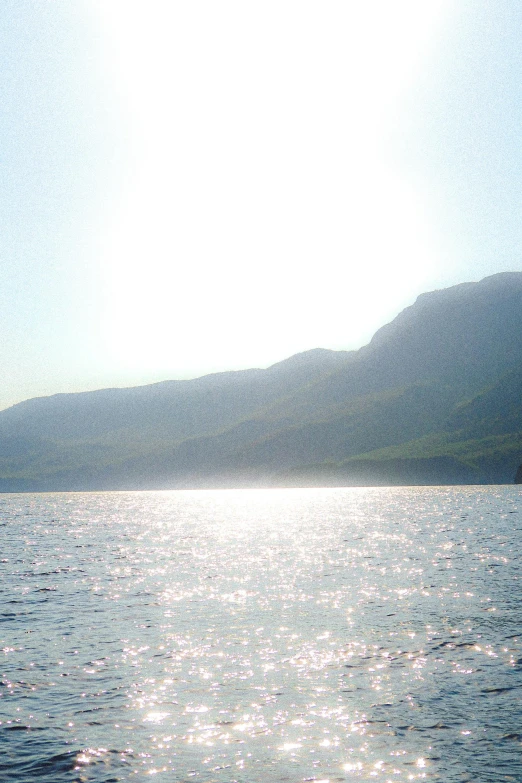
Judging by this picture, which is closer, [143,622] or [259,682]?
[259,682]

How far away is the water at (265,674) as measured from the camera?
2011cm

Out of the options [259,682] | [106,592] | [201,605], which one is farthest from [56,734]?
[106,592]

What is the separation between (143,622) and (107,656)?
25.7ft

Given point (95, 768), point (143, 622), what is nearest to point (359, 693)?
point (95, 768)

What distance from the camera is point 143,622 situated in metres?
40.1

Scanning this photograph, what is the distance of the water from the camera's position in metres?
20.1

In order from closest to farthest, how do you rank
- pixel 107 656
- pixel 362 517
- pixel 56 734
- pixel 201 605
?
pixel 56 734 → pixel 107 656 → pixel 201 605 → pixel 362 517

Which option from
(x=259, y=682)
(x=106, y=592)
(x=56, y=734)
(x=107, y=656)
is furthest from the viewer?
(x=106, y=592)

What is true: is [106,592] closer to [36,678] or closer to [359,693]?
[36,678]

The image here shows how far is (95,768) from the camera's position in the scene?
19625mm

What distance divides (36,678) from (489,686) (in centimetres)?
1879

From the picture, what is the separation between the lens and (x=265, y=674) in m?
29.0

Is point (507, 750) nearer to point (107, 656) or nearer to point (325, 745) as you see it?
point (325, 745)

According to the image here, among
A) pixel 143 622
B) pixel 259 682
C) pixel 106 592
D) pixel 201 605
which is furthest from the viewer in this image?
pixel 106 592
